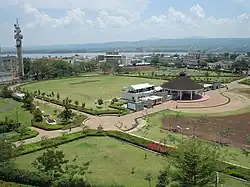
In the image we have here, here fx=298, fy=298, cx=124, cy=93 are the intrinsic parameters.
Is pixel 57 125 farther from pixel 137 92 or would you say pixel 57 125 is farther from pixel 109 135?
pixel 137 92

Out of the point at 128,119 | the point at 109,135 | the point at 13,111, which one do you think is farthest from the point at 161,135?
the point at 13,111

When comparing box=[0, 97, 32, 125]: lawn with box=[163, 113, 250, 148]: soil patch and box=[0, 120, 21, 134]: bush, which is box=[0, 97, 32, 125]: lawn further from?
box=[163, 113, 250, 148]: soil patch

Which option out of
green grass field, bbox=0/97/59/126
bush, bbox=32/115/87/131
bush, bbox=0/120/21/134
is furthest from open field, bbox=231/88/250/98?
bush, bbox=0/120/21/134

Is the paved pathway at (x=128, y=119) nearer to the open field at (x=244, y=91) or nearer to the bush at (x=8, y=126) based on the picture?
the bush at (x=8, y=126)

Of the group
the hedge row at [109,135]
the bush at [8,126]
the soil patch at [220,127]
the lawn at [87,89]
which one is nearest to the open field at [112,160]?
the hedge row at [109,135]

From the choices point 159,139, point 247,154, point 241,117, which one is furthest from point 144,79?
point 247,154

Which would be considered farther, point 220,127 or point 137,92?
point 137,92
